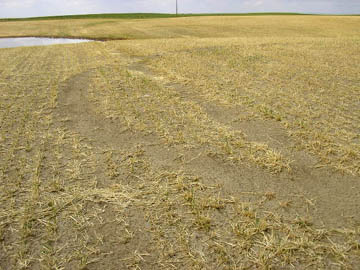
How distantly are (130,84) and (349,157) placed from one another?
25.6 feet

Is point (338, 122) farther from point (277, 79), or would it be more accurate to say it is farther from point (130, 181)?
point (130, 181)

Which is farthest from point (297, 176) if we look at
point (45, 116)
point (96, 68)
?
point (96, 68)

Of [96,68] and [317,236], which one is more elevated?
[96,68]

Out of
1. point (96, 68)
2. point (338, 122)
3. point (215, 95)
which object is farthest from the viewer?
point (96, 68)

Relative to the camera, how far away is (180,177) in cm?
486

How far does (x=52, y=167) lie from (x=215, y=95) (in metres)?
5.78

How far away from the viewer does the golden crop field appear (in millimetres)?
3434

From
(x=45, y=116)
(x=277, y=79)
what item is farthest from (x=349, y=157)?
(x=45, y=116)

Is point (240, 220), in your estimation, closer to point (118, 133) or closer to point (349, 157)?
point (349, 157)

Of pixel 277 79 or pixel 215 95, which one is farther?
pixel 277 79

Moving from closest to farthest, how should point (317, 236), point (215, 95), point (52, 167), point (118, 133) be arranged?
point (317, 236)
point (52, 167)
point (118, 133)
point (215, 95)

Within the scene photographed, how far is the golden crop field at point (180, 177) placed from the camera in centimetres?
343

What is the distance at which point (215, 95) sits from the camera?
9.28 m

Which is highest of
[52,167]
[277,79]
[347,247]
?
[277,79]
